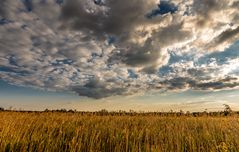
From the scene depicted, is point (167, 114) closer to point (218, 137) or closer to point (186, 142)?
point (218, 137)

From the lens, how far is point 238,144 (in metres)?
6.65

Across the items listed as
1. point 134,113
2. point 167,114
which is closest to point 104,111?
point 134,113

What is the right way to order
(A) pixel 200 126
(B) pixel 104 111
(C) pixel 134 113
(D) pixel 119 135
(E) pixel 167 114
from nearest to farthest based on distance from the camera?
(D) pixel 119 135
(A) pixel 200 126
(E) pixel 167 114
(C) pixel 134 113
(B) pixel 104 111

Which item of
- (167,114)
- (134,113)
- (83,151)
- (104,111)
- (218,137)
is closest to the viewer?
(83,151)

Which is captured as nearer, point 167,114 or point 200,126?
point 200,126

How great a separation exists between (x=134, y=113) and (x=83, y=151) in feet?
54.7

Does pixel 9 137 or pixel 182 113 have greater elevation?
Answer: pixel 182 113

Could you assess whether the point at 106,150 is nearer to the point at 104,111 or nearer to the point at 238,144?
the point at 238,144

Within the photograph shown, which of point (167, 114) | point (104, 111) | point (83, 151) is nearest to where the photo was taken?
point (83, 151)

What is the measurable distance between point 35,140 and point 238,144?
5283mm

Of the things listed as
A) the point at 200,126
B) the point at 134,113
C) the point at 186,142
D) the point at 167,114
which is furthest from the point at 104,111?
the point at 186,142

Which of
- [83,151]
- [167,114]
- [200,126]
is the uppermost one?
[167,114]

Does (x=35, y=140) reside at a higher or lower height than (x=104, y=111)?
lower

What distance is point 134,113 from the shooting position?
917 inches
